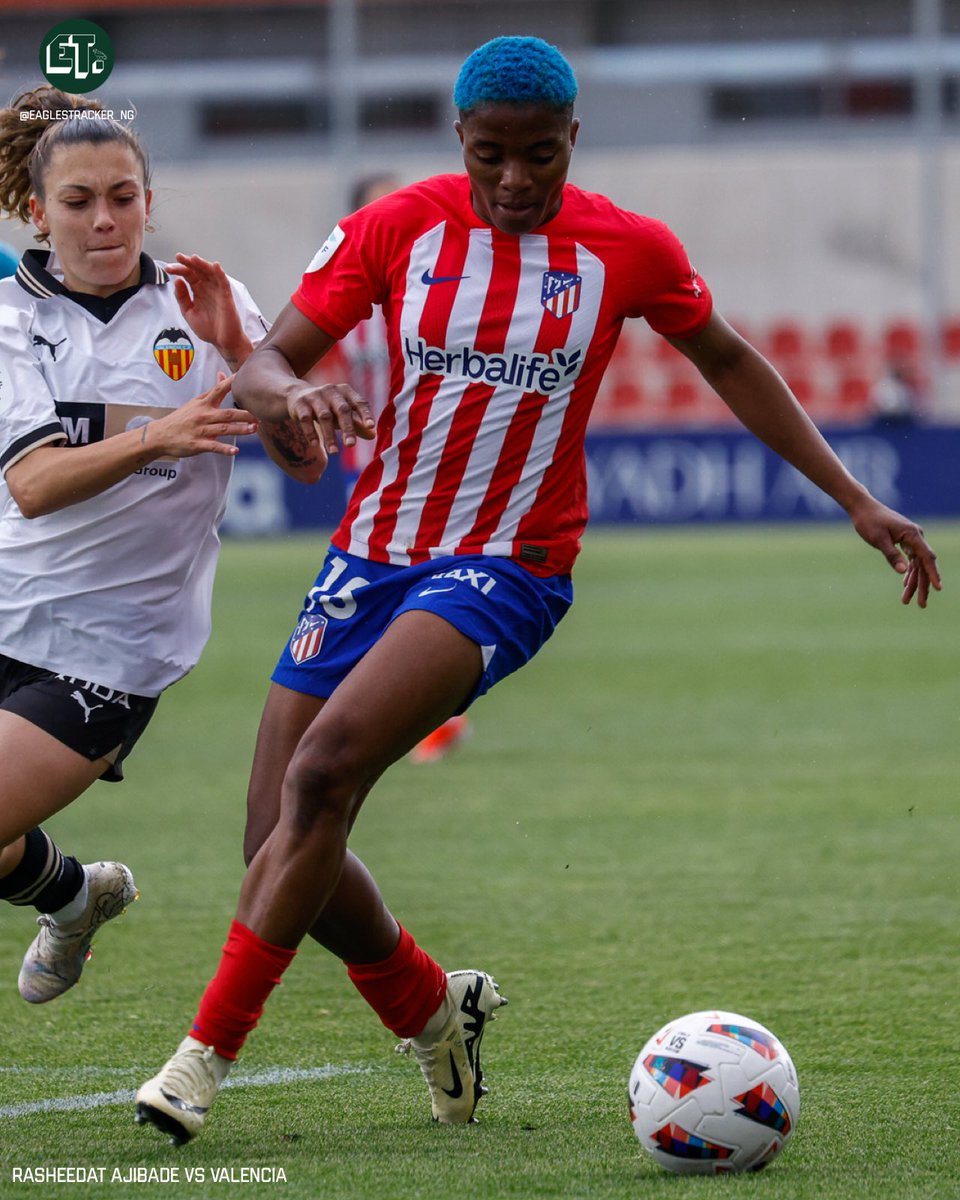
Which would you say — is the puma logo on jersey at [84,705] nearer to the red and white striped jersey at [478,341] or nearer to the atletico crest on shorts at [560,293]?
the red and white striped jersey at [478,341]

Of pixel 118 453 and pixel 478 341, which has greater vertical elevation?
pixel 478 341

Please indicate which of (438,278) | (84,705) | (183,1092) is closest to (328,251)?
(438,278)

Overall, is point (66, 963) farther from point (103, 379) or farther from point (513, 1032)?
point (103, 379)

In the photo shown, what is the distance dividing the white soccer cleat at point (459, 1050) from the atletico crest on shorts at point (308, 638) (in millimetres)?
789

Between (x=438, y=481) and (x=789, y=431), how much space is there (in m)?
0.79

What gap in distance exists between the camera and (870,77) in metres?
28.0

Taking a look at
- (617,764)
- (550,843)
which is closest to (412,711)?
(550,843)

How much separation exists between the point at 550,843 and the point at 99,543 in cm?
357

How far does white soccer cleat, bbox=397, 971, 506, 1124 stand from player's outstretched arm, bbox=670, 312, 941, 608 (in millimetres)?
1252

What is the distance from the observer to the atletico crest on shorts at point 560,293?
3.84 meters

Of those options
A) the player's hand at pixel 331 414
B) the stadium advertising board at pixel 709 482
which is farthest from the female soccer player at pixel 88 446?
the stadium advertising board at pixel 709 482

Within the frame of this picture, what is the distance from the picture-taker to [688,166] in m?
29.1

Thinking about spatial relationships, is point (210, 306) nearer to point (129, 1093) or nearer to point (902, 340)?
point (129, 1093)

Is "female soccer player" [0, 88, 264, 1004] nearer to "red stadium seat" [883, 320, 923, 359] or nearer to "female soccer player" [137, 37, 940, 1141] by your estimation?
"female soccer player" [137, 37, 940, 1141]
